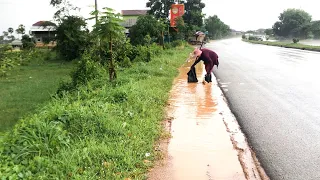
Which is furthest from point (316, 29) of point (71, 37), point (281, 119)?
point (281, 119)

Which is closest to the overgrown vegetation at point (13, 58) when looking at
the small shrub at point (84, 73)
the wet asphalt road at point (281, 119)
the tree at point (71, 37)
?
the tree at point (71, 37)

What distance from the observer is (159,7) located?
55.0 metres

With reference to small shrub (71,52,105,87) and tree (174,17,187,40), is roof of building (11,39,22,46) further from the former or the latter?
small shrub (71,52,105,87)

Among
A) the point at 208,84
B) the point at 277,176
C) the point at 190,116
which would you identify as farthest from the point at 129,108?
the point at 208,84

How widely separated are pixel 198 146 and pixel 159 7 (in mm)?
52747

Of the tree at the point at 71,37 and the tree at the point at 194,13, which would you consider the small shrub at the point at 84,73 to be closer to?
the tree at the point at 71,37

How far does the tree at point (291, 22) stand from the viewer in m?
62.0

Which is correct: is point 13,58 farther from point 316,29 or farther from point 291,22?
point 291,22

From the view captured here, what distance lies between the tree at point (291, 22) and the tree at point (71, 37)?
4671cm

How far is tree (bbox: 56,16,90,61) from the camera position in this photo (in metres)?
25.1

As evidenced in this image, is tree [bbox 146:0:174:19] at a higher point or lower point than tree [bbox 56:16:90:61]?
higher

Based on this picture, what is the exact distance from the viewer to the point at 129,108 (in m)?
5.98

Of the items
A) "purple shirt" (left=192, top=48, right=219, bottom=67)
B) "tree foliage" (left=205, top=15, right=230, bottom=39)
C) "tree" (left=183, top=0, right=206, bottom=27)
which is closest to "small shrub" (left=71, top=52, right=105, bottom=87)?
"purple shirt" (left=192, top=48, right=219, bottom=67)

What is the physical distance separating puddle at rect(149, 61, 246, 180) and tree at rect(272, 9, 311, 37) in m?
58.7
